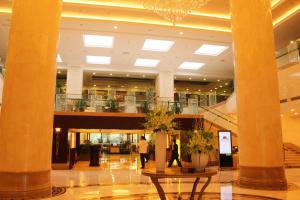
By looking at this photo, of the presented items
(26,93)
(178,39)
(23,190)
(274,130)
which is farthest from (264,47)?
(178,39)

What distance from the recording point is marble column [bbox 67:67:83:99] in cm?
2039

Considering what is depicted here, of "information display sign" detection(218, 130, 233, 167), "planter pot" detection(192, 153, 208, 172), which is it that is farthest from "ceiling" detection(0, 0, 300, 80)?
"planter pot" detection(192, 153, 208, 172)

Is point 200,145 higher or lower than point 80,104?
lower

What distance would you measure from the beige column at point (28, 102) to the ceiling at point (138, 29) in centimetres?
646

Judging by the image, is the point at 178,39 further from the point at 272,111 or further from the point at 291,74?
the point at 272,111

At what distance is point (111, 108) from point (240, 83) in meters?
9.35

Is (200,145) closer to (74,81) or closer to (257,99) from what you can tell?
(257,99)

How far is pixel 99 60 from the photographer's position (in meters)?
19.7

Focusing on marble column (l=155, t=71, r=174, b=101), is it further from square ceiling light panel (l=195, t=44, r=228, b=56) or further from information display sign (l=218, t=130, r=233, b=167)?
information display sign (l=218, t=130, r=233, b=167)

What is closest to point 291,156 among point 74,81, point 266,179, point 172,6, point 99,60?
point 266,179

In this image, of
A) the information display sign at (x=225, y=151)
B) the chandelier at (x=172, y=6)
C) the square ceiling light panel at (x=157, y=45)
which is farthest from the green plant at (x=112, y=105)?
the chandelier at (x=172, y=6)

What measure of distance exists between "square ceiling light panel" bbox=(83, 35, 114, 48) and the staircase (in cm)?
1086

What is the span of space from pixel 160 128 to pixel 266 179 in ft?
11.4

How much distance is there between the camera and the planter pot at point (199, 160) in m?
4.35
